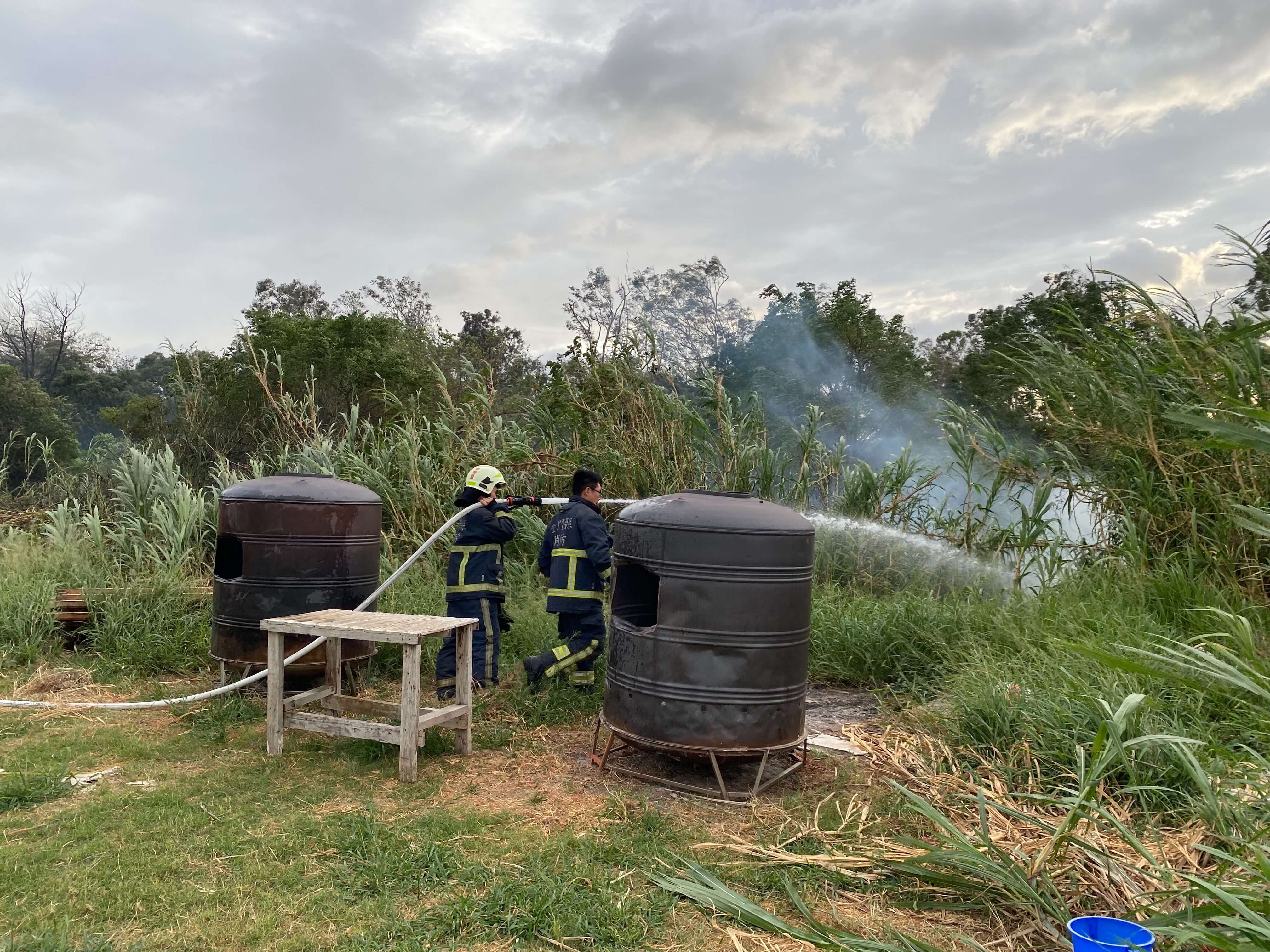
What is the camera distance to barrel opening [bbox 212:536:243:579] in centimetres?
591

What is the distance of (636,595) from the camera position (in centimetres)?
501

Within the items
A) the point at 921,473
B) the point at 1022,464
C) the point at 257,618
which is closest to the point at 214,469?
the point at 257,618

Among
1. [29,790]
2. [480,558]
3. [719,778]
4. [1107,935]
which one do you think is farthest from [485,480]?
[1107,935]

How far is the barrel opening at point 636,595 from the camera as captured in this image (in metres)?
4.75

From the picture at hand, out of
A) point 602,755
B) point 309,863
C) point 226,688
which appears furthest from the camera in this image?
point 226,688

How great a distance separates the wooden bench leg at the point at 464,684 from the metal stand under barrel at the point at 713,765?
0.68 meters

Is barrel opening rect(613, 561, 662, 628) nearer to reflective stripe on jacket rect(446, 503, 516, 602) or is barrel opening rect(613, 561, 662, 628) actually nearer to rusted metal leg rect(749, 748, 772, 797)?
rusted metal leg rect(749, 748, 772, 797)

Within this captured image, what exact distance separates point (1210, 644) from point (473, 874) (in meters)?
2.59

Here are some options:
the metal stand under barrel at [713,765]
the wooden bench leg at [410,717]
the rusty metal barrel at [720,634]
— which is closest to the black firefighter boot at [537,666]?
the metal stand under barrel at [713,765]

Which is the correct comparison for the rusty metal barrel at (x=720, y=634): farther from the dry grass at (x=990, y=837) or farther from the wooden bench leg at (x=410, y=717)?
the wooden bench leg at (x=410, y=717)

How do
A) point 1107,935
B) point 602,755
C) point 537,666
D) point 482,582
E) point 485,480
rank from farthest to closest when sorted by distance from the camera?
point 485,480
point 482,582
point 537,666
point 602,755
point 1107,935

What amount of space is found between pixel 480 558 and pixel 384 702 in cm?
119

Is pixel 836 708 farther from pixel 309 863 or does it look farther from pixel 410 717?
pixel 309 863

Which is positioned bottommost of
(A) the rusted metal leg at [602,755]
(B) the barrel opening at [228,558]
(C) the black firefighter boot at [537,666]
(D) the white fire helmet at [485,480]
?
(A) the rusted metal leg at [602,755]
